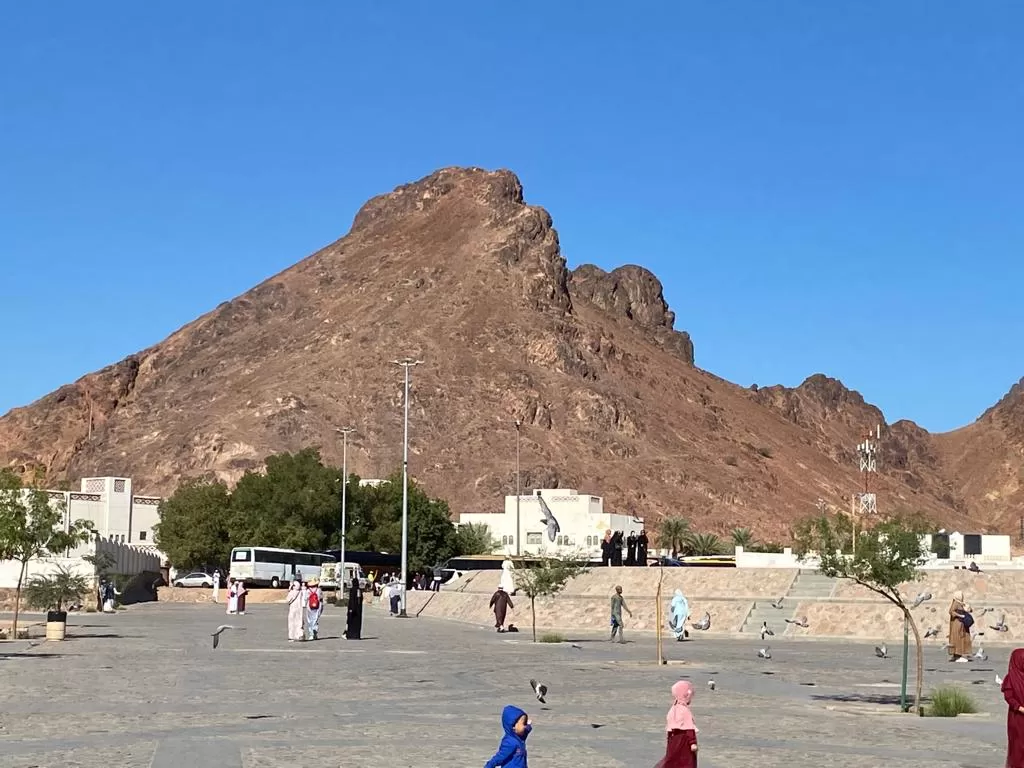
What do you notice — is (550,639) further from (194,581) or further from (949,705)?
(194,581)

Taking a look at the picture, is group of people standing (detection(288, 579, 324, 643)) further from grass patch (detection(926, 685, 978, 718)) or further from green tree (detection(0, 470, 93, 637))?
grass patch (detection(926, 685, 978, 718))

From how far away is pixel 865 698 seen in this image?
19594mm

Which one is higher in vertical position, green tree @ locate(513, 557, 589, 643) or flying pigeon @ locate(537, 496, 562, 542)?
flying pigeon @ locate(537, 496, 562, 542)

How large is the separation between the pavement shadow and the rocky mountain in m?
103

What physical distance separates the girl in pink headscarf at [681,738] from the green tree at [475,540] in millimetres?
86517

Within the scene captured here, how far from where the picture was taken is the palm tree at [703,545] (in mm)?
101688

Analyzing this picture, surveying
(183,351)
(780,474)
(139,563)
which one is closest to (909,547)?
(139,563)

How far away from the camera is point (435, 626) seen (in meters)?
→ 43.0

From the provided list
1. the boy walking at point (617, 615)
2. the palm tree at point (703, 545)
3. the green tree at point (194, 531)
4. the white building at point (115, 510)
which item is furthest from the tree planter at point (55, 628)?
the palm tree at point (703, 545)

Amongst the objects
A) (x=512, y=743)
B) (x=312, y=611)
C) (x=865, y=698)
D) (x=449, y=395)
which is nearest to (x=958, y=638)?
(x=865, y=698)

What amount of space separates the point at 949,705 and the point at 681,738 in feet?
26.6

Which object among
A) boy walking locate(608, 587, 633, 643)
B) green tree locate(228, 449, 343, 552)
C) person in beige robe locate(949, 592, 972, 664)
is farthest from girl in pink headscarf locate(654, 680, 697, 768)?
→ green tree locate(228, 449, 343, 552)

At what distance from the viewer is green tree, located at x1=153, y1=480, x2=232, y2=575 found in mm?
86688

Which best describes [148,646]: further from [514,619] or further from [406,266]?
[406,266]
